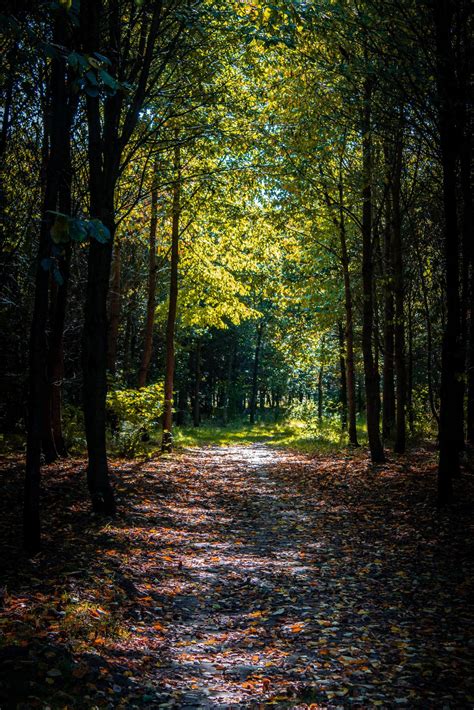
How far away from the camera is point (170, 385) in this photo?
15758mm

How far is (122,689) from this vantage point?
366 centimetres

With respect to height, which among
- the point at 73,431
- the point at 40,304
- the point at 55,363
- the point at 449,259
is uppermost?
the point at 449,259

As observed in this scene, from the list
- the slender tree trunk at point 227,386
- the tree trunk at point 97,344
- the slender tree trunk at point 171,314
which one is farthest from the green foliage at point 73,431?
the slender tree trunk at point 227,386

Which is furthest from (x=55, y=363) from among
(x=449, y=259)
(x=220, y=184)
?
(x=449, y=259)

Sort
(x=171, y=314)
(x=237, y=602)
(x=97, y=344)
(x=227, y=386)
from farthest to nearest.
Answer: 1. (x=227, y=386)
2. (x=171, y=314)
3. (x=97, y=344)
4. (x=237, y=602)

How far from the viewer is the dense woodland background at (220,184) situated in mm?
6988

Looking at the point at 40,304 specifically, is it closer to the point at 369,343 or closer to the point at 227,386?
the point at 369,343

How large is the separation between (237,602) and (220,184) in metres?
10.2

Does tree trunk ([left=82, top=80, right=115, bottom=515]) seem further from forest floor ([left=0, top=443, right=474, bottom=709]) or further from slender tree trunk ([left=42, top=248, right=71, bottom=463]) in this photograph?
slender tree trunk ([left=42, top=248, right=71, bottom=463])

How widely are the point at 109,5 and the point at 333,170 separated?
8967 mm

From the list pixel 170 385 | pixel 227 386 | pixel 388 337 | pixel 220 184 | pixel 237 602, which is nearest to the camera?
pixel 237 602

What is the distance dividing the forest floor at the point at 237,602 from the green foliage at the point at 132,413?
3106mm

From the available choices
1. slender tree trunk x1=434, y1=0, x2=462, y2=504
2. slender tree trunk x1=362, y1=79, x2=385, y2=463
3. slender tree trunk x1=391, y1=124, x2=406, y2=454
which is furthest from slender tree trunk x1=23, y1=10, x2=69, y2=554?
slender tree trunk x1=362, y1=79, x2=385, y2=463

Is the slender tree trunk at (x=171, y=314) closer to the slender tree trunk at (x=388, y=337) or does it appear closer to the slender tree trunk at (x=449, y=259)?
the slender tree trunk at (x=388, y=337)
